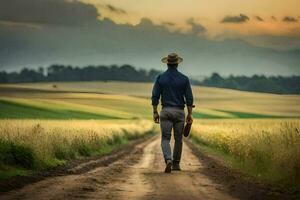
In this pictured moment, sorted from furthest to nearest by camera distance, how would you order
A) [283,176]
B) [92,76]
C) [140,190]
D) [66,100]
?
[92,76] → [66,100] → [283,176] → [140,190]

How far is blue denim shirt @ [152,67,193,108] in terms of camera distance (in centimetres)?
1808

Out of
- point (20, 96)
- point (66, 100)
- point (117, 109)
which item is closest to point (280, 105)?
point (117, 109)

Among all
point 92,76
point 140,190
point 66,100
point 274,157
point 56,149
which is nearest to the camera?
point 140,190

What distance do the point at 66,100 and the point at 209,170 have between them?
305 ft

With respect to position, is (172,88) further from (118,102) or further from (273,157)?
(118,102)

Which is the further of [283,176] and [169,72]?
[169,72]

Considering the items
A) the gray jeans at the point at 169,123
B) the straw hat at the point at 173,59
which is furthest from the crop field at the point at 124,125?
the straw hat at the point at 173,59

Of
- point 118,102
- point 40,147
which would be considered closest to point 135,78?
point 118,102

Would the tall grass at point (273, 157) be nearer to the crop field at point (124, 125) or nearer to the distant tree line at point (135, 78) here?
the crop field at point (124, 125)

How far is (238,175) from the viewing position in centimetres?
1752

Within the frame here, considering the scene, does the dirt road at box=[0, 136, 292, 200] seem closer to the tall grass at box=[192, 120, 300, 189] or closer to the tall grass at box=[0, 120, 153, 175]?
the tall grass at box=[192, 120, 300, 189]

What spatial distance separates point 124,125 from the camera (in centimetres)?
6347

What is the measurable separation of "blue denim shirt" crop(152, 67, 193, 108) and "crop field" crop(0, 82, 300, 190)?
2.61 m

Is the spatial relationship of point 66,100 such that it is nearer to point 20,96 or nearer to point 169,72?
point 20,96
